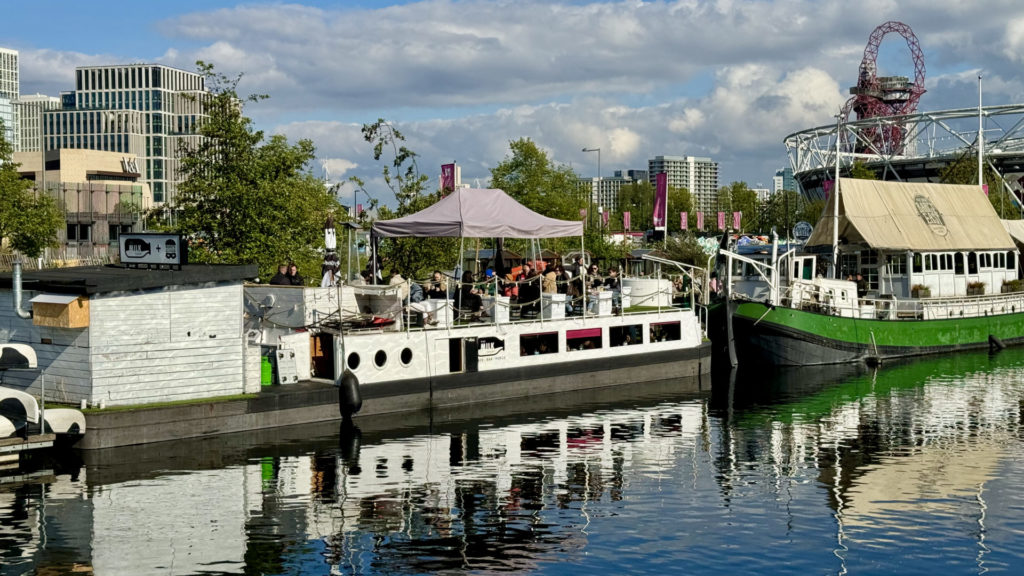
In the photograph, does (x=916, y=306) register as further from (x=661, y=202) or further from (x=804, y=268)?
(x=661, y=202)

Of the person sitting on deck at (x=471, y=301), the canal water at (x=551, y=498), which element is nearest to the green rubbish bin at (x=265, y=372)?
the canal water at (x=551, y=498)

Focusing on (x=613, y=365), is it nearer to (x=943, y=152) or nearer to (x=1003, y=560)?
(x=1003, y=560)

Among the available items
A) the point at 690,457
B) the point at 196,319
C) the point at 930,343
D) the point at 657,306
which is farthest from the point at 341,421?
the point at 930,343

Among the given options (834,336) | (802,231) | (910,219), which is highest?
(910,219)

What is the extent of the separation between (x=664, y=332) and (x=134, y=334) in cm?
2018

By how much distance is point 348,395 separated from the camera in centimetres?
3150

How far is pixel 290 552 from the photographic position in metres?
20.3

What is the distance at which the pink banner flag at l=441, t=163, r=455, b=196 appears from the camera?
55.6 meters

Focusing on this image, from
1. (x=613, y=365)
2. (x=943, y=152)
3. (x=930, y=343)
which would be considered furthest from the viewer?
(x=943, y=152)

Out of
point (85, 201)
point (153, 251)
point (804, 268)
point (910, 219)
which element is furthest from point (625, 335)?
point (85, 201)

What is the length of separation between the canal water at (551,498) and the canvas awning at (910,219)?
56.8 feet

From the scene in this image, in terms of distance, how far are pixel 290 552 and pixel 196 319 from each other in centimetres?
1064

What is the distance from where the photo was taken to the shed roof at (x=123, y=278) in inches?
1086

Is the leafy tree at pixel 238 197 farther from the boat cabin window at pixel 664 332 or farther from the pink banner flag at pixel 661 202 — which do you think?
the pink banner flag at pixel 661 202
